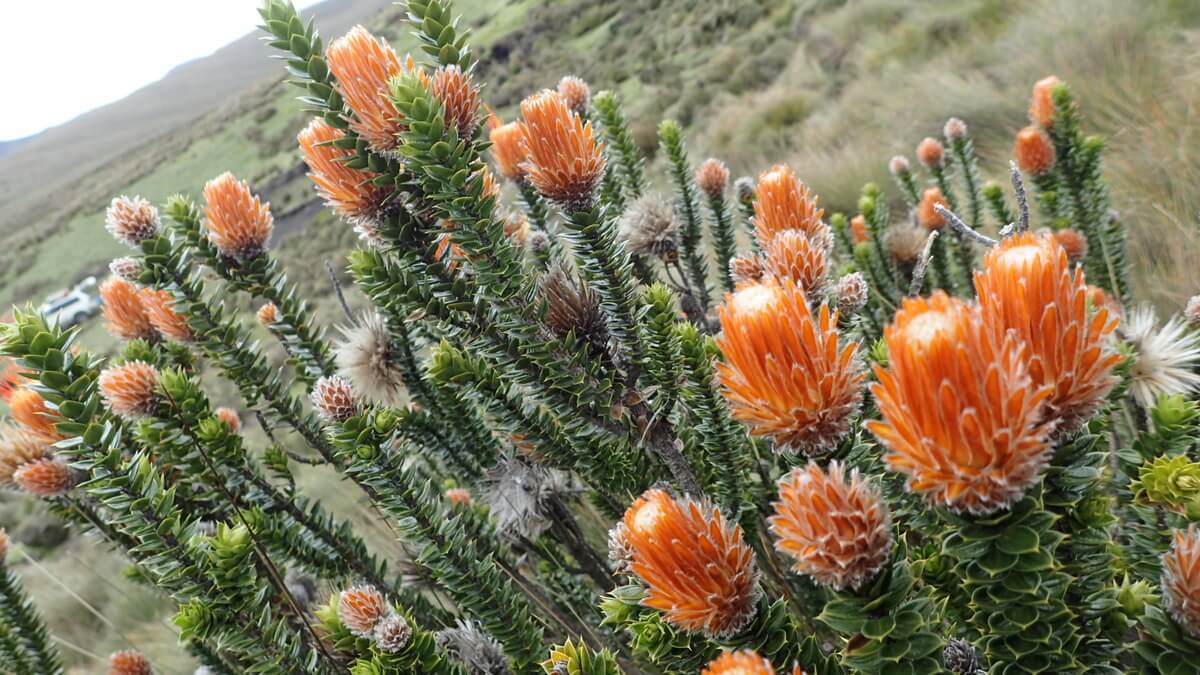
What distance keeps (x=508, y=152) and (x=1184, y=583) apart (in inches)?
74.6

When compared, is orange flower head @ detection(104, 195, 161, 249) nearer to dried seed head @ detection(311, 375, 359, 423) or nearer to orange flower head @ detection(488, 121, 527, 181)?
dried seed head @ detection(311, 375, 359, 423)

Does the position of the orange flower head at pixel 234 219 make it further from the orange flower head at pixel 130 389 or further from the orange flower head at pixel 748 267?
the orange flower head at pixel 748 267

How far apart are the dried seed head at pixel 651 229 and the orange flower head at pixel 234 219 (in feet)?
3.59

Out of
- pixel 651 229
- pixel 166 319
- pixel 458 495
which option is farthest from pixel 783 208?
pixel 166 319

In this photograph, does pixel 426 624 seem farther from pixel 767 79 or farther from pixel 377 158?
pixel 767 79

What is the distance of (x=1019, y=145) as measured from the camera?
2938 millimetres

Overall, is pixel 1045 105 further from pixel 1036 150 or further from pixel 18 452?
pixel 18 452

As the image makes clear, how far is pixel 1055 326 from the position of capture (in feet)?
2.35

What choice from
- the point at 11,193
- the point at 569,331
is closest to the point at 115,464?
the point at 569,331

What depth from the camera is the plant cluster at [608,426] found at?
750 mm

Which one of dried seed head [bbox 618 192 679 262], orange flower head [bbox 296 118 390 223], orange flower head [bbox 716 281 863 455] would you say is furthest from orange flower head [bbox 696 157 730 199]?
orange flower head [bbox 716 281 863 455]

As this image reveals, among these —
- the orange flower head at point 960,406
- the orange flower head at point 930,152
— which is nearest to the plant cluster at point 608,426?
the orange flower head at point 960,406

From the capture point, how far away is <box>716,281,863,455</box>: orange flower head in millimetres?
785

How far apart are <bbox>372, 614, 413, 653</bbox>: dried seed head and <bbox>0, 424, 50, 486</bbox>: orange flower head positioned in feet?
5.85
